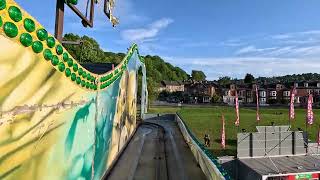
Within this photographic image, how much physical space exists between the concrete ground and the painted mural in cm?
376

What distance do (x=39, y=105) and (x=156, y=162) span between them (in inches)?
400

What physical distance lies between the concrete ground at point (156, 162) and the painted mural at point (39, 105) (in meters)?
3.76

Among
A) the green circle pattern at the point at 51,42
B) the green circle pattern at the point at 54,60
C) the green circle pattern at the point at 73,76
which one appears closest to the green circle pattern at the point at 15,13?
the green circle pattern at the point at 51,42

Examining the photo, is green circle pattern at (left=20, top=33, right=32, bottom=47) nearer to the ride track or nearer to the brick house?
the ride track

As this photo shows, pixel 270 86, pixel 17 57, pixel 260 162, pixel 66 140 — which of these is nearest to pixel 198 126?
pixel 260 162

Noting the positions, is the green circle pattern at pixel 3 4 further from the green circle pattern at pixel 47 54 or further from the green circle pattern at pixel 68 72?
the green circle pattern at pixel 68 72

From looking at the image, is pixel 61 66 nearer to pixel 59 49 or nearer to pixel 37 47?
pixel 59 49

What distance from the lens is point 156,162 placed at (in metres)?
14.7

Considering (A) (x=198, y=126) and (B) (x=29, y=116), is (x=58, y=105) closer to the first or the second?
(B) (x=29, y=116)

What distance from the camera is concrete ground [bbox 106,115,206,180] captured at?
12.1 meters

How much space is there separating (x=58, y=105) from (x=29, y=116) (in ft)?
4.25

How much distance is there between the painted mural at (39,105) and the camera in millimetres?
4082

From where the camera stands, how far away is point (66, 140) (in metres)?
6.73

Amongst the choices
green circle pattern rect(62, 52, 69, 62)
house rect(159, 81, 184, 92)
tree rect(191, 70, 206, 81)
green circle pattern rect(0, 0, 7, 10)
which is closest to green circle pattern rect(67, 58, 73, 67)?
green circle pattern rect(62, 52, 69, 62)
